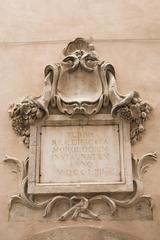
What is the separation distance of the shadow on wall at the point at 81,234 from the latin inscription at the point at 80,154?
1.73 feet

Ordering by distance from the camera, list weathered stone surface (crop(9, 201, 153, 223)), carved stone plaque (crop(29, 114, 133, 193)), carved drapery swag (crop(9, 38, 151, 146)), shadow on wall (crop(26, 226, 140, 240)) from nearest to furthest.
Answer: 1. shadow on wall (crop(26, 226, 140, 240))
2. weathered stone surface (crop(9, 201, 153, 223))
3. carved stone plaque (crop(29, 114, 133, 193))
4. carved drapery swag (crop(9, 38, 151, 146))

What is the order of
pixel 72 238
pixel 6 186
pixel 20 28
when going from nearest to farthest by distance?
pixel 72 238 → pixel 6 186 → pixel 20 28

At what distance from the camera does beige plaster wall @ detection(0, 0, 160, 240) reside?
223 inches

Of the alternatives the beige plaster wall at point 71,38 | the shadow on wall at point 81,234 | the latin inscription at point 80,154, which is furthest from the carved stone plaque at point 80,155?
the shadow on wall at point 81,234

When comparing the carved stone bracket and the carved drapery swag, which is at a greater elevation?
the carved drapery swag

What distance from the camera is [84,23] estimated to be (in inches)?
255

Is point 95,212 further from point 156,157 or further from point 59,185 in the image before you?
point 156,157

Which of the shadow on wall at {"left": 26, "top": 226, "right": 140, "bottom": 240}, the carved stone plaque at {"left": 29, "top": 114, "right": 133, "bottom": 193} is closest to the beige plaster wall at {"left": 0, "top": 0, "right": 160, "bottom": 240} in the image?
the carved stone plaque at {"left": 29, "top": 114, "right": 133, "bottom": 193}

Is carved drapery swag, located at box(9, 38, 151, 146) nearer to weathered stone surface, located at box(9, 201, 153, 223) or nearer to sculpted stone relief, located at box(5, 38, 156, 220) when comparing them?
sculpted stone relief, located at box(5, 38, 156, 220)

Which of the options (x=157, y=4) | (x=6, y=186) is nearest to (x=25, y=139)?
(x=6, y=186)

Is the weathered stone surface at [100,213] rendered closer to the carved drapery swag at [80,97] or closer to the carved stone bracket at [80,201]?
the carved stone bracket at [80,201]

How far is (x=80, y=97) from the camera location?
5.86 metres

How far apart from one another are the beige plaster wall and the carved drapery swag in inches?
5.7

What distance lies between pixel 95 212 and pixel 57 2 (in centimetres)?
294
